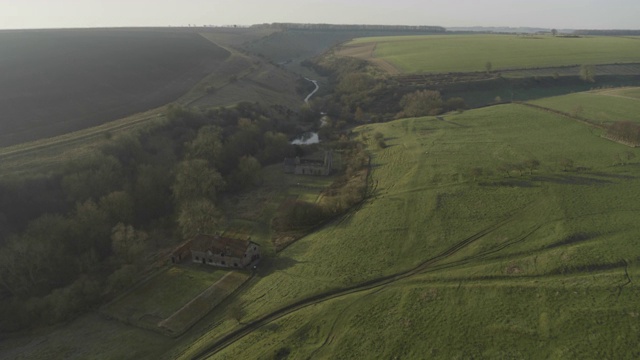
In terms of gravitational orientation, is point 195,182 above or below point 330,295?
above

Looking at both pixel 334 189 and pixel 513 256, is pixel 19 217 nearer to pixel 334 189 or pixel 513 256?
pixel 334 189

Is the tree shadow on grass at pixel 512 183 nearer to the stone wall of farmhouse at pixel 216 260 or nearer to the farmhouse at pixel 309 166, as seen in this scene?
the farmhouse at pixel 309 166

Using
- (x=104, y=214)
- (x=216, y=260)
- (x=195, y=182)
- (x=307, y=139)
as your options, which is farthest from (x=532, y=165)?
(x=104, y=214)

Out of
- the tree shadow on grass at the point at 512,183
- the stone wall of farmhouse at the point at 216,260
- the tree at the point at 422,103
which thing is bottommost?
the stone wall of farmhouse at the point at 216,260

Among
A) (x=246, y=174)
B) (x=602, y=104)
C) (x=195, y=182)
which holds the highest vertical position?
(x=602, y=104)

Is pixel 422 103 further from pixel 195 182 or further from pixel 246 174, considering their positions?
pixel 195 182

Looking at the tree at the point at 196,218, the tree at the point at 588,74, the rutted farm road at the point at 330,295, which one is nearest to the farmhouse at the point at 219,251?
the tree at the point at 196,218
